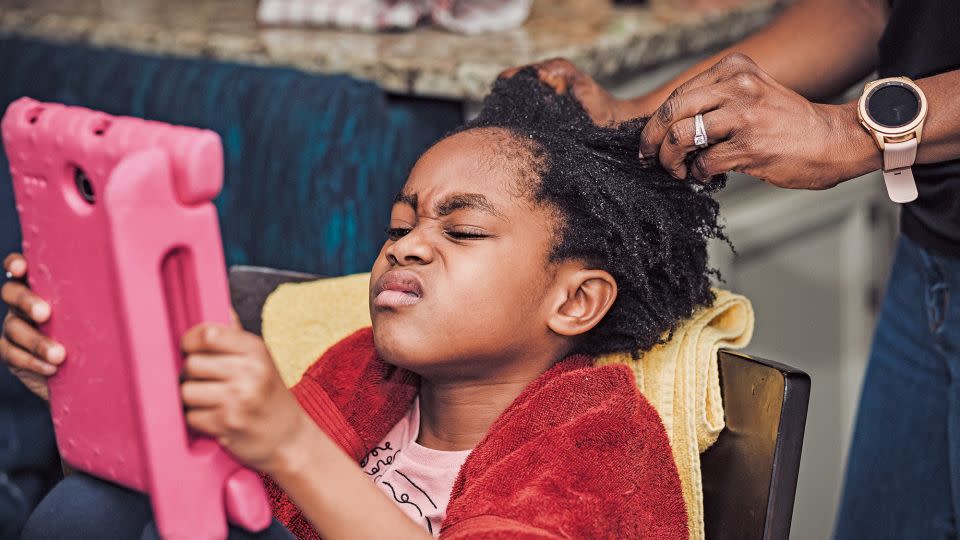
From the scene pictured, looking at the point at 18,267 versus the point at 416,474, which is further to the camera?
the point at 416,474

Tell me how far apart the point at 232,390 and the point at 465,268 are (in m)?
0.36

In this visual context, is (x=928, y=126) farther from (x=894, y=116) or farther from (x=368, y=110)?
(x=368, y=110)

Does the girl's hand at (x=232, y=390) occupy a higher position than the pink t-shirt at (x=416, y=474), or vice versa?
the girl's hand at (x=232, y=390)

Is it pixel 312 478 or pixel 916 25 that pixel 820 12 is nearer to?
pixel 916 25

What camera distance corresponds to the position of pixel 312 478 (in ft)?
2.60

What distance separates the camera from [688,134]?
3.15 ft

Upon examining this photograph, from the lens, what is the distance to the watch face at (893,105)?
972 mm

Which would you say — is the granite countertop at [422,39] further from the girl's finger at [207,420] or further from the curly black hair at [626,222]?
the girl's finger at [207,420]

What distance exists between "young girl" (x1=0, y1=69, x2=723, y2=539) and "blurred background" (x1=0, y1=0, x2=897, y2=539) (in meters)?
0.52

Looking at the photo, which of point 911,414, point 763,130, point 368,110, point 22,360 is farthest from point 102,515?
point 368,110

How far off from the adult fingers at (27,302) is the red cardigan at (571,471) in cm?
36

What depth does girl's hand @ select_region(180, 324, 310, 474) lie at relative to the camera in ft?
2.40

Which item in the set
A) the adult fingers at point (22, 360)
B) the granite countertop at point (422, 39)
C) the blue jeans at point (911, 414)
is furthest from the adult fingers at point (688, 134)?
the granite countertop at point (422, 39)

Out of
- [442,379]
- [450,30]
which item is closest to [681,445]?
[442,379]
